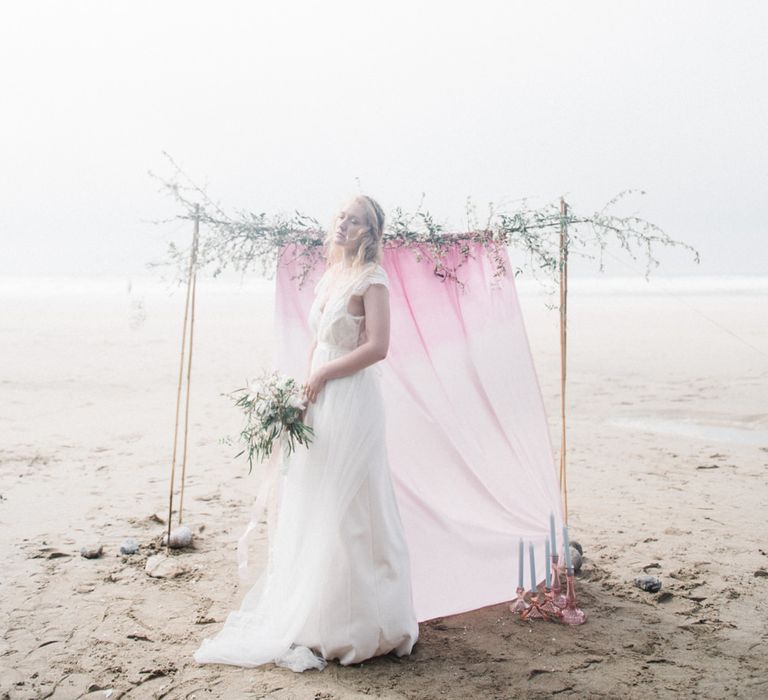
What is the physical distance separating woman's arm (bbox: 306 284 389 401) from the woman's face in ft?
1.03

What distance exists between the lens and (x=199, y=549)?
5656 mm

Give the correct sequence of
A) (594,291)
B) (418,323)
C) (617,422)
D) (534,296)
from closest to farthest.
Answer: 1. (418,323)
2. (617,422)
3. (534,296)
4. (594,291)

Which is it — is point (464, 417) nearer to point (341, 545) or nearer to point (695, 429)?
point (341, 545)

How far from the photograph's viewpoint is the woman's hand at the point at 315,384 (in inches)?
151

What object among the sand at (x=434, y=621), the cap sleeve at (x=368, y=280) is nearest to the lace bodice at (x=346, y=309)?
the cap sleeve at (x=368, y=280)

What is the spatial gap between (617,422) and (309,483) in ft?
24.7

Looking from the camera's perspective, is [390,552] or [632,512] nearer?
[390,552]

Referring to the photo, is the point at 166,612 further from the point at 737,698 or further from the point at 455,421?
the point at 737,698

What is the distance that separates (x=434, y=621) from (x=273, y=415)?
1.85 metres

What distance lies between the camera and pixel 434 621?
4.46m

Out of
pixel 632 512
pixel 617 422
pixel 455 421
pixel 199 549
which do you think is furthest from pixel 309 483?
pixel 617 422

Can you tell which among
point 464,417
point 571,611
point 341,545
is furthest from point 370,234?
point 571,611

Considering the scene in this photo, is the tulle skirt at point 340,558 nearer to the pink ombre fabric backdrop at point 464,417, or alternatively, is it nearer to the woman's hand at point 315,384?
the woman's hand at point 315,384

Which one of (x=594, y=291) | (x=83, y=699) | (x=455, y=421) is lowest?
(x=83, y=699)
